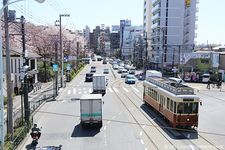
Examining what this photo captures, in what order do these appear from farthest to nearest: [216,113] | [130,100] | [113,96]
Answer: [113,96], [130,100], [216,113]

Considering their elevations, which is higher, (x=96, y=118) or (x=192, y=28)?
(x=192, y=28)

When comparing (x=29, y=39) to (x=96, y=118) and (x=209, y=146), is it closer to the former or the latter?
(x=96, y=118)

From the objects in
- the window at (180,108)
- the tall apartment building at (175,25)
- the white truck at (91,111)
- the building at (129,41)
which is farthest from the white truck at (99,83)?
the building at (129,41)

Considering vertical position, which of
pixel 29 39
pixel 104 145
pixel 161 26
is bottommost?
pixel 104 145

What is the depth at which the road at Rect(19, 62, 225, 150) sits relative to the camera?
18719 mm

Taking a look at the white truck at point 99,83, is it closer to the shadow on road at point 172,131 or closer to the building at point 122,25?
the shadow on road at point 172,131

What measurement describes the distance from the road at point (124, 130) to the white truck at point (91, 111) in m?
0.59

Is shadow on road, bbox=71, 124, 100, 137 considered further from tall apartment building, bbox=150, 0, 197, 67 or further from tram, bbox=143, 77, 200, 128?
tall apartment building, bbox=150, 0, 197, 67

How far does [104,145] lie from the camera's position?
1867cm

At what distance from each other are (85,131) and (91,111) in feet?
4.84

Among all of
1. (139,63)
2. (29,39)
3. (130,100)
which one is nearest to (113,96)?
(130,100)

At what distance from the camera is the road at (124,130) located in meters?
18.7

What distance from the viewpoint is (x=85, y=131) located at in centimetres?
2206

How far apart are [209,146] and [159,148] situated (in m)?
2.92
